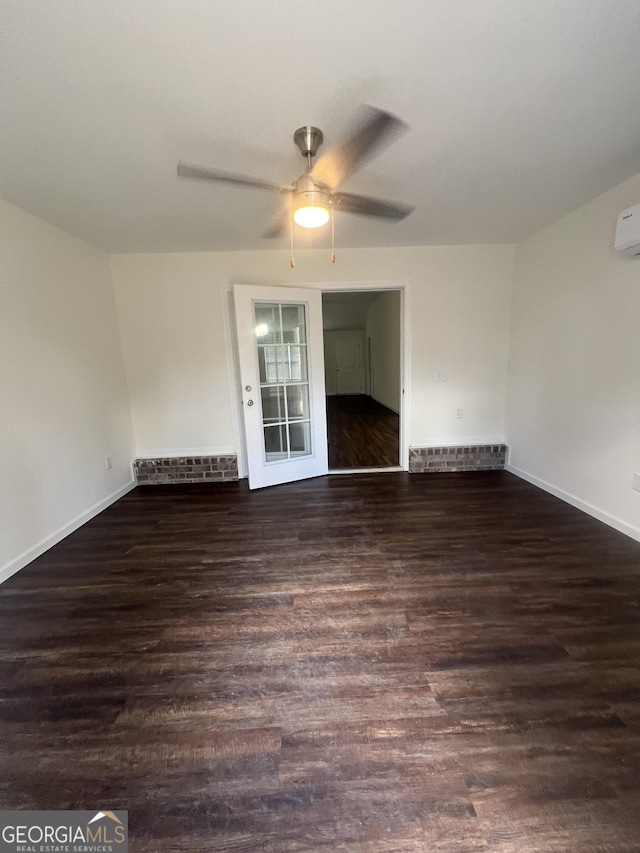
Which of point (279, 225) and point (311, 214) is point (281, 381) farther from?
point (311, 214)

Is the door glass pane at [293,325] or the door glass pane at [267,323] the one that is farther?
the door glass pane at [293,325]

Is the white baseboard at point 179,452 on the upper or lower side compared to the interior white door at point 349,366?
lower

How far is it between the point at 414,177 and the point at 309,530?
253 cm

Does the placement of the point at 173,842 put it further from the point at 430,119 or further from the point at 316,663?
the point at 430,119

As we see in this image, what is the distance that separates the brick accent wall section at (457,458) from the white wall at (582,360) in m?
0.32

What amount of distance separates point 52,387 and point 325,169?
8.22 feet

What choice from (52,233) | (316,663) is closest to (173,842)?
(316,663)

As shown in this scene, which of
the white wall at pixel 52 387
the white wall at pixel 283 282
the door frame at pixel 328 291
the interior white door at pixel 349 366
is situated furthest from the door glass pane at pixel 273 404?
the interior white door at pixel 349 366

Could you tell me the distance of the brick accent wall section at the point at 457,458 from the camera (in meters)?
3.82

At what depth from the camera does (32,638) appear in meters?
1.67

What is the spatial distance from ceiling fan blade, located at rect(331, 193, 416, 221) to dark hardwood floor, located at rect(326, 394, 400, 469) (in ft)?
8.48

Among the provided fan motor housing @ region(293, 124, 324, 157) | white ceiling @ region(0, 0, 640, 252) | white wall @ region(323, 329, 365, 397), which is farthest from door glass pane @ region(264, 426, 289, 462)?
white wall @ region(323, 329, 365, 397)

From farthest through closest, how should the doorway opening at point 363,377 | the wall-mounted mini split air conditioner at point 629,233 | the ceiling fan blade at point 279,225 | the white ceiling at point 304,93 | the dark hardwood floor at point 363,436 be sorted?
the doorway opening at point 363,377 < the dark hardwood floor at point 363,436 < the ceiling fan blade at point 279,225 < the wall-mounted mini split air conditioner at point 629,233 < the white ceiling at point 304,93

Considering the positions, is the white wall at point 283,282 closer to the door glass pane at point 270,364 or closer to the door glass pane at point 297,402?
the door glass pane at point 270,364
